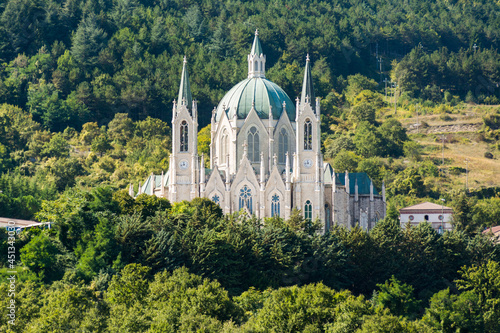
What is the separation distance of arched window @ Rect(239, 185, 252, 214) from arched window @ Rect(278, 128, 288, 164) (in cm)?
597

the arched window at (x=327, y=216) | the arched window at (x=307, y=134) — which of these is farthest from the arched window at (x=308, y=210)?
the arched window at (x=307, y=134)

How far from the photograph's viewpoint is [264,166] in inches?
3583

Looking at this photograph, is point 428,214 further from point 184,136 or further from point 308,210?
point 184,136

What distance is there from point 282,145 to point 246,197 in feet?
24.6

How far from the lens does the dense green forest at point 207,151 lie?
2389 inches

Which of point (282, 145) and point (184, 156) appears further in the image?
point (282, 145)

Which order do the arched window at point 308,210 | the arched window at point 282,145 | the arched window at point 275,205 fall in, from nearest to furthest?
the arched window at point 308,210 → the arched window at point 275,205 → the arched window at point 282,145

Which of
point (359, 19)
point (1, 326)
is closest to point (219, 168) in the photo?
point (1, 326)

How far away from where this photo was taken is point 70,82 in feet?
452

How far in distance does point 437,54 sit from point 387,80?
31.3ft

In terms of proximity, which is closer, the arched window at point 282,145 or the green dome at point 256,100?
the arched window at point 282,145

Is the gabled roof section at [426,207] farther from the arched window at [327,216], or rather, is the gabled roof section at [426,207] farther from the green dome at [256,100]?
the arched window at [327,216]

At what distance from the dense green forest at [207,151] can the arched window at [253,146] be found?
8.95 m

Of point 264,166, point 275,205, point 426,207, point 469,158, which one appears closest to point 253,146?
point 264,166
